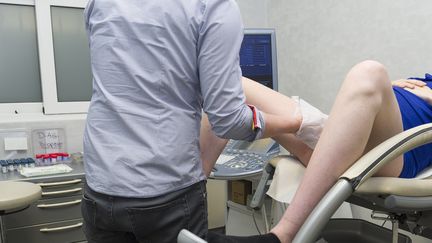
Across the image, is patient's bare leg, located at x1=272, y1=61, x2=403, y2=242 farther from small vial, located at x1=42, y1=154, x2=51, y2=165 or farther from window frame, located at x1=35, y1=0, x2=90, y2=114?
window frame, located at x1=35, y1=0, x2=90, y2=114

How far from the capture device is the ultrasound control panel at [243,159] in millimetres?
1652

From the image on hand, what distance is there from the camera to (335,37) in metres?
2.44

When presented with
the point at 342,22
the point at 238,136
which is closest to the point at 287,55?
the point at 342,22

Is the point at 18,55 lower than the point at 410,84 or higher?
higher

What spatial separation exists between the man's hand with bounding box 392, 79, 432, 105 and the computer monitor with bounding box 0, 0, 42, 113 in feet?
7.62

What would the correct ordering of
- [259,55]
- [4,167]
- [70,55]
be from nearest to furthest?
[259,55] → [4,167] → [70,55]

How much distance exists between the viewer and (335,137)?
963 millimetres

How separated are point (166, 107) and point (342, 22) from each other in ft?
5.79

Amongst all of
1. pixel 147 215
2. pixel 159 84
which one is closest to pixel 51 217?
pixel 147 215

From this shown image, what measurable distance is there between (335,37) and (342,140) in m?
1.65

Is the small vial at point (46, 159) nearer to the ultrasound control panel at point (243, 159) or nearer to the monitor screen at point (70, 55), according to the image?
the monitor screen at point (70, 55)

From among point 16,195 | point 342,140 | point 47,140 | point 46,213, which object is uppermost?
point 342,140

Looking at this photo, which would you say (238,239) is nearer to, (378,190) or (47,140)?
(378,190)

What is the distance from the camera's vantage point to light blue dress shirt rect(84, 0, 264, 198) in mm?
941
